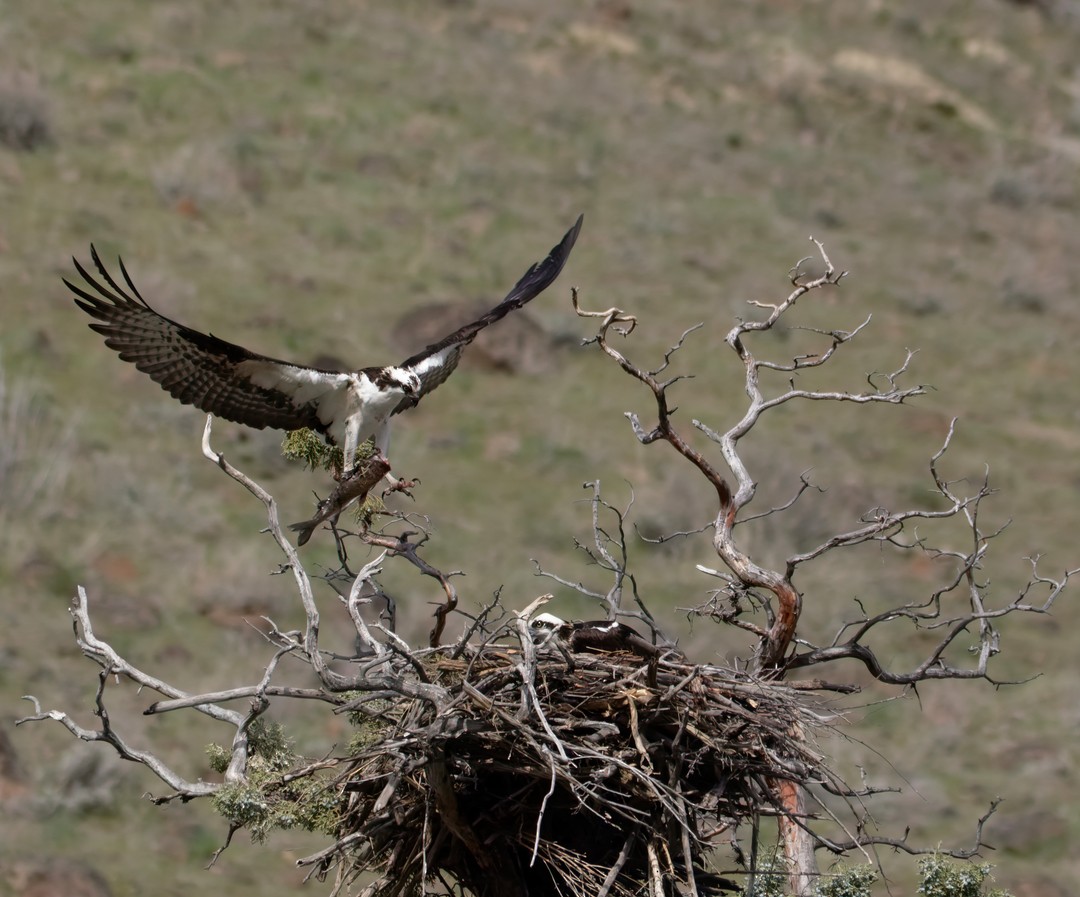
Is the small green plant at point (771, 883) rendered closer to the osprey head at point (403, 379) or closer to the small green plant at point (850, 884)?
the small green plant at point (850, 884)

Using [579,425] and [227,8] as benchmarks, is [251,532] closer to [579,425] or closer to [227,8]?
[579,425]

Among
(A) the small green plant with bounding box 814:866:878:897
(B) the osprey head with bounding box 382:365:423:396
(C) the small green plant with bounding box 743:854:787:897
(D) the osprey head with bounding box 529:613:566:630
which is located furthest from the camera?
(B) the osprey head with bounding box 382:365:423:396

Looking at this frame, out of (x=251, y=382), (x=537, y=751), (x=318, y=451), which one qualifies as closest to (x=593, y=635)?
(x=537, y=751)

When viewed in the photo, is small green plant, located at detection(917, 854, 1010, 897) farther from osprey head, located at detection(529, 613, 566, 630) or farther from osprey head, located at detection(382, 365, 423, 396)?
osprey head, located at detection(382, 365, 423, 396)

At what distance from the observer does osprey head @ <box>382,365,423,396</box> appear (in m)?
9.16

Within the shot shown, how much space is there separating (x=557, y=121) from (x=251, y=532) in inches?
647

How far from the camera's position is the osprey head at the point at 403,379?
9164 millimetres

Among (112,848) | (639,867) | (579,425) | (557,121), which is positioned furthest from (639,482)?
(639,867)

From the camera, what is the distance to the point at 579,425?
2381 cm

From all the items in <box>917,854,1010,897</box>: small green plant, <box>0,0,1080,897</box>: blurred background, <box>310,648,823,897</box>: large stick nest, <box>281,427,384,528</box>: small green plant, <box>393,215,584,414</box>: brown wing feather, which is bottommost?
<box>310,648,823,897</box>: large stick nest

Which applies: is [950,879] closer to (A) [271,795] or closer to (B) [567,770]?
(B) [567,770]

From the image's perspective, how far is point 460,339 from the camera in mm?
9930

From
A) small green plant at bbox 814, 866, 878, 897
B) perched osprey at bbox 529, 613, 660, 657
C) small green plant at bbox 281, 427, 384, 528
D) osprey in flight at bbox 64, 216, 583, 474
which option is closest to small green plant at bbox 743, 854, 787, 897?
small green plant at bbox 814, 866, 878, 897

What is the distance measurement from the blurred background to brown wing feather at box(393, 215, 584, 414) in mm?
2358
